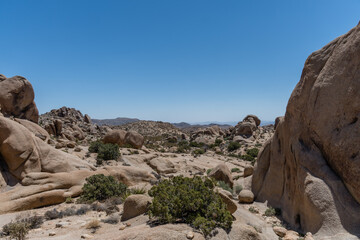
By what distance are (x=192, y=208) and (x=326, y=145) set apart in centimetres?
544

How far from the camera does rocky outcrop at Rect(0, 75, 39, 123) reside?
23000 millimetres

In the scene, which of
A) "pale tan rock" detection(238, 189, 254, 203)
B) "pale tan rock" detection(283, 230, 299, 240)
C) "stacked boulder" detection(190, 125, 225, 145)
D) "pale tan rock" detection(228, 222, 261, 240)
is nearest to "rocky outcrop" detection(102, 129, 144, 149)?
"pale tan rock" detection(238, 189, 254, 203)

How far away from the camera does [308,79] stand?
902 centimetres

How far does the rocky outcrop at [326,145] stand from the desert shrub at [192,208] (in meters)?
3.58

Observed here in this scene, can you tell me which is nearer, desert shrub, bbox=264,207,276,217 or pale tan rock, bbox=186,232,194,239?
pale tan rock, bbox=186,232,194,239

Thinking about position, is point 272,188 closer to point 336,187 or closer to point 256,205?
point 256,205

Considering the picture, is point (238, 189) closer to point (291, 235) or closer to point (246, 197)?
point (246, 197)

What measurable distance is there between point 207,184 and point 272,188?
18.1ft

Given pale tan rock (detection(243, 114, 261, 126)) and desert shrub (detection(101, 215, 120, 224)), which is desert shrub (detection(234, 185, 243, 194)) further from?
pale tan rock (detection(243, 114, 261, 126))

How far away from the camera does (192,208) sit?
248 inches

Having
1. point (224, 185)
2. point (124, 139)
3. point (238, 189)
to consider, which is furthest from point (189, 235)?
point (124, 139)

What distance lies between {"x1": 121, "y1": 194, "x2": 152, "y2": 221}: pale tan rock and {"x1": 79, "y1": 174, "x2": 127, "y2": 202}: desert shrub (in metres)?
3.12

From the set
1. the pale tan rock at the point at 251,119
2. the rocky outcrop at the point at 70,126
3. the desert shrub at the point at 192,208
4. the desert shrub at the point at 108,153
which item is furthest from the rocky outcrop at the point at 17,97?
the pale tan rock at the point at 251,119

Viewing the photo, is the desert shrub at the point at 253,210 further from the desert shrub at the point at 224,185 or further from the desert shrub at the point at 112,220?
the desert shrub at the point at 112,220
